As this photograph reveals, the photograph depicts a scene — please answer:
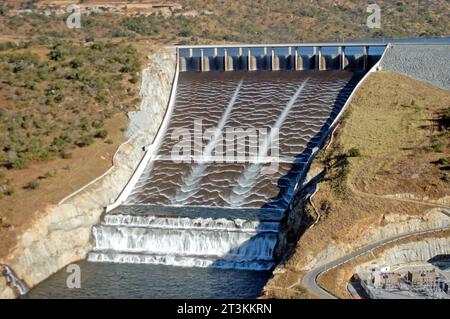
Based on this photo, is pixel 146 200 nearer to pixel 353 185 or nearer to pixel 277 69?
pixel 353 185

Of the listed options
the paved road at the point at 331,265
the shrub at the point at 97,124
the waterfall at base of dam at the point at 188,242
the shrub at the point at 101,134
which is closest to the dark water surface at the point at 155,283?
the waterfall at base of dam at the point at 188,242

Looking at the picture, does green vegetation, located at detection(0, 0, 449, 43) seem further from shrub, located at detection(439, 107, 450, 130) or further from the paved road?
the paved road

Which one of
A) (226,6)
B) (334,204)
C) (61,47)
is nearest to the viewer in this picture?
(334,204)

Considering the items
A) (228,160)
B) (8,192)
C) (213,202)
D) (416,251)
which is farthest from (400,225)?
(8,192)

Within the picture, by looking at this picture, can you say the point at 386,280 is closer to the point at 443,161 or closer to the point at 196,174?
the point at 443,161

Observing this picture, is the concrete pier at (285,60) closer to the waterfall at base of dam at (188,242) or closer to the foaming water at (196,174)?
the foaming water at (196,174)

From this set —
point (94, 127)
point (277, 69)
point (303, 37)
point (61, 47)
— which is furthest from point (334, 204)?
point (303, 37)
